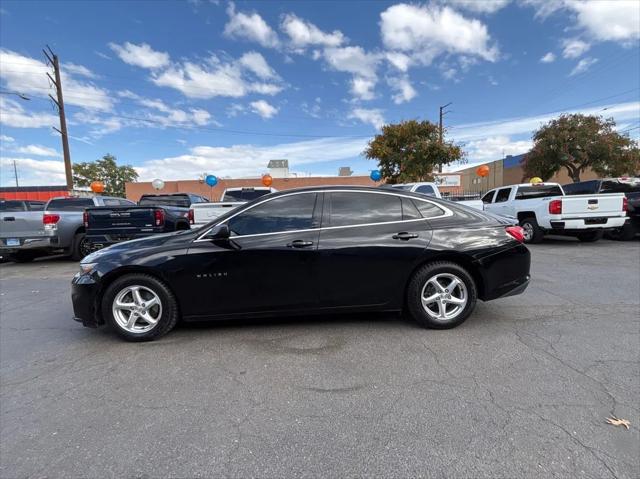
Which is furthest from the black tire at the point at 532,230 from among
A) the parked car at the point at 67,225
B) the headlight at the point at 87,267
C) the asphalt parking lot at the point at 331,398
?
the parked car at the point at 67,225

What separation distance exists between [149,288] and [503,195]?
38.4 feet

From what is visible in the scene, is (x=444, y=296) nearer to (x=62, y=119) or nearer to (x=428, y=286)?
(x=428, y=286)

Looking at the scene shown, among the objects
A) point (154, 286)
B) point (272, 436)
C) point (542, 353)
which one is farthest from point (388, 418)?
point (154, 286)

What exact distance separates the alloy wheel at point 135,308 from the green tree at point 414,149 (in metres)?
21.9

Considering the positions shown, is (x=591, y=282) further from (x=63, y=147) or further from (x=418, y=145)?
(x=63, y=147)

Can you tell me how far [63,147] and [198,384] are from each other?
73.4 feet

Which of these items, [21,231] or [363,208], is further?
[21,231]

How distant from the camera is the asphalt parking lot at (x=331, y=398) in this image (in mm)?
1954

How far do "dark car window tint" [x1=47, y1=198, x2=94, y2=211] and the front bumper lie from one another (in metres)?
7.19

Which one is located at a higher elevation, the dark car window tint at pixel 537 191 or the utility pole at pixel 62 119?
the utility pole at pixel 62 119

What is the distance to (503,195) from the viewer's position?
11680 mm

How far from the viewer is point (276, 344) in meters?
3.43

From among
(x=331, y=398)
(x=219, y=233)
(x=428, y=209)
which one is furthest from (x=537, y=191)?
(x=331, y=398)

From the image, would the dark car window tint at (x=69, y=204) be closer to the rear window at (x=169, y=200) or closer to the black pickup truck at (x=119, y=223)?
the rear window at (x=169, y=200)
